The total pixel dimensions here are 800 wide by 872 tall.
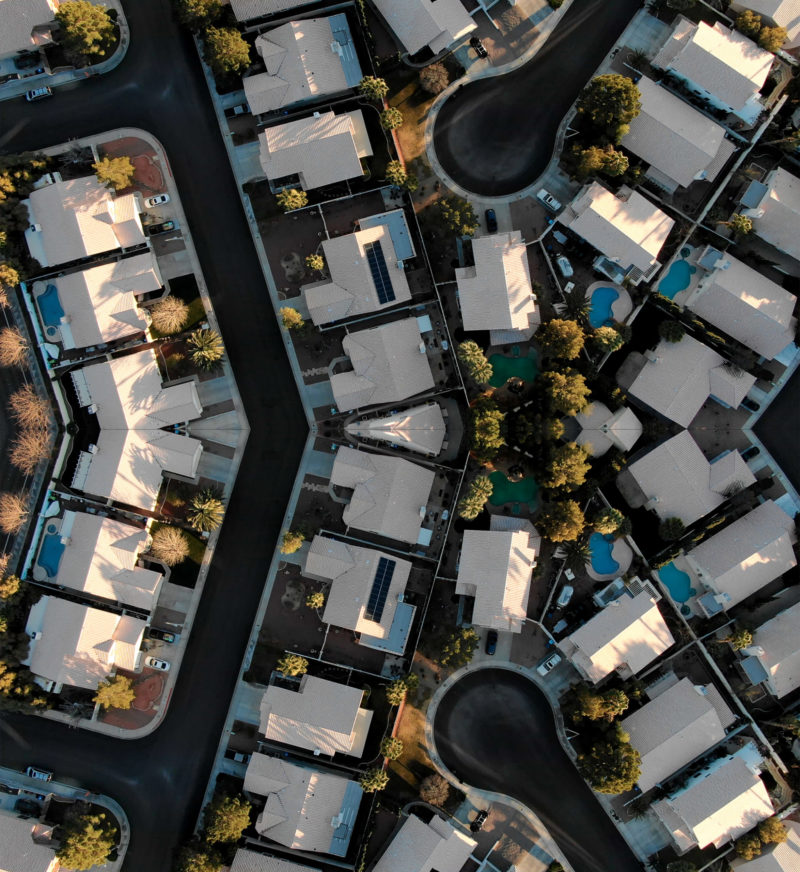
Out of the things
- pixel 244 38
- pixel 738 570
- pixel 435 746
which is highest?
pixel 244 38

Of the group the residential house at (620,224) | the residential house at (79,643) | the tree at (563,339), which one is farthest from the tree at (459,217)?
the residential house at (79,643)

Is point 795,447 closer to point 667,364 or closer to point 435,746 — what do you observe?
point 667,364

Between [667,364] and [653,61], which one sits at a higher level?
[653,61]

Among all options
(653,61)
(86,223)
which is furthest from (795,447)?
(86,223)

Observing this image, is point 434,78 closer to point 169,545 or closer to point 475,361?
point 475,361

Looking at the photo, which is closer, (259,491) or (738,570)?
(738,570)

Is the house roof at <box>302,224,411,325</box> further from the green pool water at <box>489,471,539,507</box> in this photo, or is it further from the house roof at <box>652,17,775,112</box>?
the house roof at <box>652,17,775,112</box>

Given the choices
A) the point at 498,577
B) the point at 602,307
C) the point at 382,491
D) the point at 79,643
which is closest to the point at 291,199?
the point at 382,491
